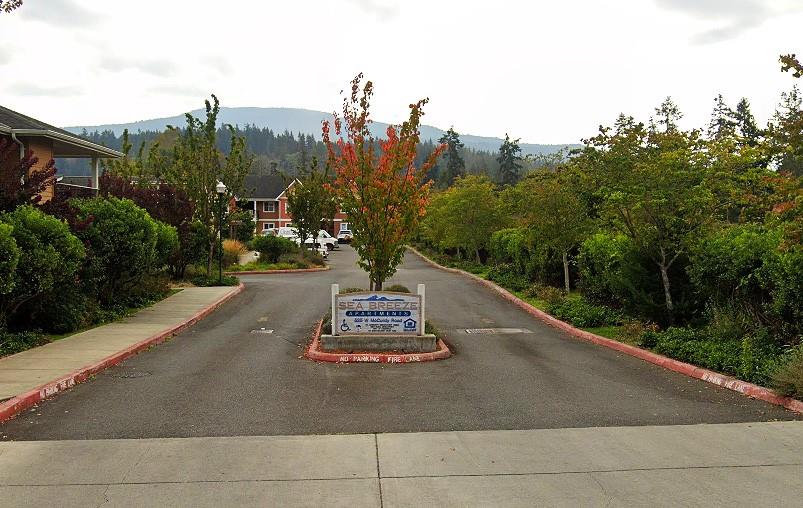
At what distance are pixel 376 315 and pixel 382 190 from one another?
288 cm

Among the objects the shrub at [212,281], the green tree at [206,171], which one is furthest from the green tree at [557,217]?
A: the green tree at [206,171]

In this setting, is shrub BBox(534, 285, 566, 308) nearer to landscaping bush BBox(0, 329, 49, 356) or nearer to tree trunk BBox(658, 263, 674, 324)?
tree trunk BBox(658, 263, 674, 324)

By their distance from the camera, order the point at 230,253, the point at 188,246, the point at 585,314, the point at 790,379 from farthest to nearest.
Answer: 1. the point at 230,253
2. the point at 188,246
3. the point at 585,314
4. the point at 790,379

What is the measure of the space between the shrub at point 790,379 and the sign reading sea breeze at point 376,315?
20.0 ft

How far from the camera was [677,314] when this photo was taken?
547 inches

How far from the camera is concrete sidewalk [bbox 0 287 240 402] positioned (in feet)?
31.8

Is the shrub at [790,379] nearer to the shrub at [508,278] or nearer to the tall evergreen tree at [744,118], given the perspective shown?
the shrub at [508,278]

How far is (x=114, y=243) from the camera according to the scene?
676 inches

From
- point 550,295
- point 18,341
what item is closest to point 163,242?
point 18,341

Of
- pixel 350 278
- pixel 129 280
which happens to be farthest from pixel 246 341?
pixel 350 278

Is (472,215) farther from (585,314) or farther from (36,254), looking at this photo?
(36,254)

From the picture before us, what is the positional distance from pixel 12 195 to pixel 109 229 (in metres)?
3.42

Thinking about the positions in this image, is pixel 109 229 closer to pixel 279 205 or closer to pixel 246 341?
pixel 246 341

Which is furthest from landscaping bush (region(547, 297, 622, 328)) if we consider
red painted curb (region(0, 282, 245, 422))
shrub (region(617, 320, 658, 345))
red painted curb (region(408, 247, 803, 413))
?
red painted curb (region(0, 282, 245, 422))
